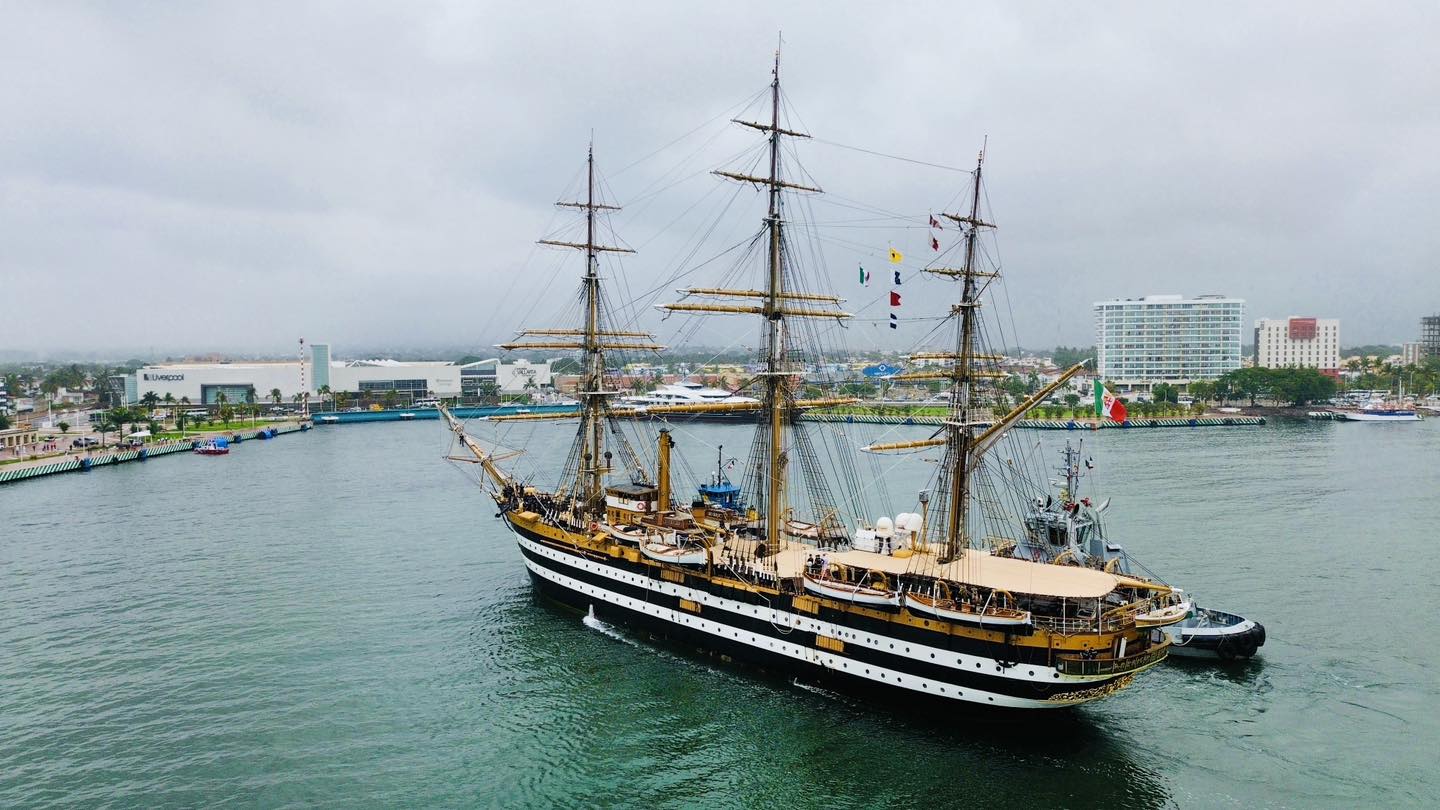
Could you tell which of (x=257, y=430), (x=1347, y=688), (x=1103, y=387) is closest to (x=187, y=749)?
(x=1103, y=387)

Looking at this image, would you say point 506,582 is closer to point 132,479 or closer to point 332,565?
point 332,565

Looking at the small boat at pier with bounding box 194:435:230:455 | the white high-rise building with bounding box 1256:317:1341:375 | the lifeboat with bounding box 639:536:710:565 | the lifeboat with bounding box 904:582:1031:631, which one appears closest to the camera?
the lifeboat with bounding box 904:582:1031:631

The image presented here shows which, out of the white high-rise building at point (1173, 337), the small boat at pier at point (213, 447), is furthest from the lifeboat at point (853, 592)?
the white high-rise building at point (1173, 337)

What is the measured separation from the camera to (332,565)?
124 ft

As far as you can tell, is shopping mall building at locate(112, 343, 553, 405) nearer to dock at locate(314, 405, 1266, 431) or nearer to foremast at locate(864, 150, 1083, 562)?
dock at locate(314, 405, 1266, 431)

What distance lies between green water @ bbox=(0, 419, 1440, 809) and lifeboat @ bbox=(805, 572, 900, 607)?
3034 millimetres

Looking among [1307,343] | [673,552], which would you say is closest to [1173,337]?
[1307,343]

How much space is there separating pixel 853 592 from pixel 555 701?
8.97 m

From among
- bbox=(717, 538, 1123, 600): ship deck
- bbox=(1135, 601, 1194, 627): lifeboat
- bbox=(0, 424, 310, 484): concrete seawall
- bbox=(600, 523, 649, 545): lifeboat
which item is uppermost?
bbox=(717, 538, 1123, 600): ship deck

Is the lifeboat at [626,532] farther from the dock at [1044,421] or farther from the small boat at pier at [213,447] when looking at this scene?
the small boat at pier at [213,447]

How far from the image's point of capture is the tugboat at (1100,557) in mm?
25156

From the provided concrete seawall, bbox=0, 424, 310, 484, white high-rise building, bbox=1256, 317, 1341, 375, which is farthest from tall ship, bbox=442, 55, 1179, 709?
white high-rise building, bbox=1256, 317, 1341, 375

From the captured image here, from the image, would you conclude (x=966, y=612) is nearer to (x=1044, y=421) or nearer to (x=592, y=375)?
(x=592, y=375)

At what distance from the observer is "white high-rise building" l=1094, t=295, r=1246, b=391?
15088 cm
